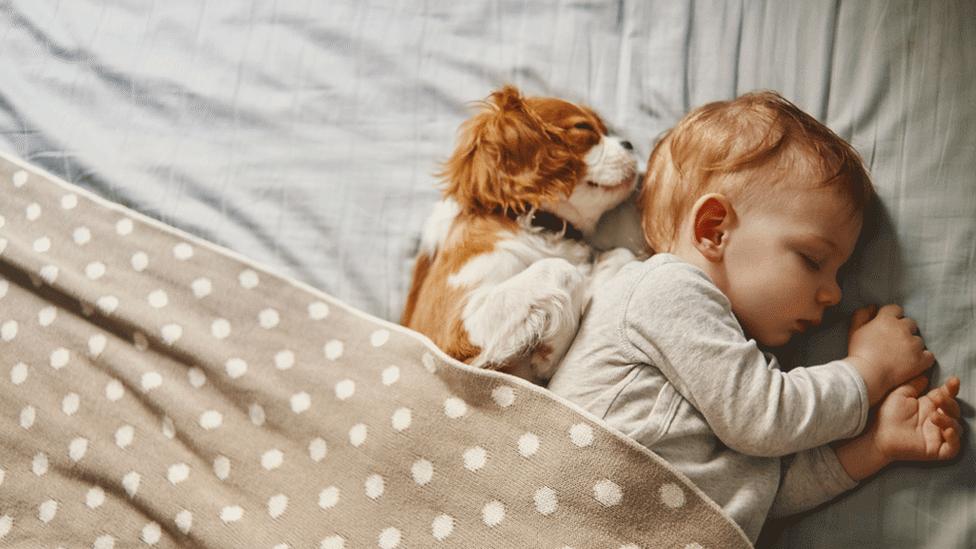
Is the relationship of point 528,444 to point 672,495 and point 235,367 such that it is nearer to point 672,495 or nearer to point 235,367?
point 672,495

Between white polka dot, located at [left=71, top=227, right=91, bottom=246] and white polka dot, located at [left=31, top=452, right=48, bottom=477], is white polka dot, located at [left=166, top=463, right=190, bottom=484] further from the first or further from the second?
white polka dot, located at [left=71, top=227, right=91, bottom=246]

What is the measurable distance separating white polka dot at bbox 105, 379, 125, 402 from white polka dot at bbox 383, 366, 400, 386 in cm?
38

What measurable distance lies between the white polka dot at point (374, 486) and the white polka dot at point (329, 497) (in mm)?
42

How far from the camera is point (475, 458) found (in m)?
0.93

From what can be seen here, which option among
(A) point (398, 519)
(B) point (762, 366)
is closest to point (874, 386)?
(B) point (762, 366)

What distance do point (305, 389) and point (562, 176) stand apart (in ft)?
1.44

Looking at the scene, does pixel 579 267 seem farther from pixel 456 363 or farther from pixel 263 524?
pixel 263 524

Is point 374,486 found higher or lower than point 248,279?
lower

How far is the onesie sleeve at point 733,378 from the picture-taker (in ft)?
3.01

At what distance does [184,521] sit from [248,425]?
14 cm

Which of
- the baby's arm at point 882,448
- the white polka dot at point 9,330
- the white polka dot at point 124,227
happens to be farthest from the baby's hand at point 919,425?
the white polka dot at point 9,330

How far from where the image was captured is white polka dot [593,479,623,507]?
88 centimetres

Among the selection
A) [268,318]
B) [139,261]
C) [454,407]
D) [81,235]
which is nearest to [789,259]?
[454,407]

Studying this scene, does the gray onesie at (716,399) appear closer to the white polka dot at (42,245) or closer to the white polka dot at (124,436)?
the white polka dot at (124,436)
